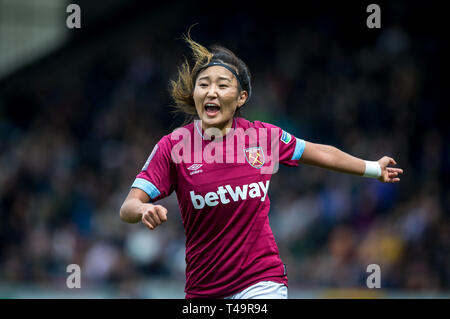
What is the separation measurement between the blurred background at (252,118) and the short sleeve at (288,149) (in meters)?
4.24

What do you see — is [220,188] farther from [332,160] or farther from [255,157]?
[332,160]

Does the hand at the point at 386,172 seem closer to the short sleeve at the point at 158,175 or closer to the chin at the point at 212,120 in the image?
the chin at the point at 212,120

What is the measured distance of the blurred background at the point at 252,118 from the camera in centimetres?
963

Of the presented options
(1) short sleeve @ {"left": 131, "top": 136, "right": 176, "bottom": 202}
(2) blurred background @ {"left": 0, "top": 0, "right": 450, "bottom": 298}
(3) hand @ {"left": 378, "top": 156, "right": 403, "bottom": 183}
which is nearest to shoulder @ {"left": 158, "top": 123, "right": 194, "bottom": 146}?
(1) short sleeve @ {"left": 131, "top": 136, "right": 176, "bottom": 202}

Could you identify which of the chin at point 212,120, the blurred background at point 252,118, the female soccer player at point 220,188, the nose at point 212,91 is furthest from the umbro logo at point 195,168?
the blurred background at point 252,118

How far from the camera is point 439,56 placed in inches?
453

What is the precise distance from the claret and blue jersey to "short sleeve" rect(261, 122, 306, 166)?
0.76 feet

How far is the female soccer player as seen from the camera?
4355mm

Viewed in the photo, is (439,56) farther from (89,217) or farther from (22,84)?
(22,84)

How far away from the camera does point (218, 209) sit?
4.37 meters

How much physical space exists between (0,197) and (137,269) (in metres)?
3.28

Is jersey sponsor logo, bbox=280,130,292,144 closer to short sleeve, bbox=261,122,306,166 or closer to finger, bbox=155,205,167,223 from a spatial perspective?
short sleeve, bbox=261,122,306,166

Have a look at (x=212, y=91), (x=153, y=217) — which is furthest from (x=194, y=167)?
(x=153, y=217)

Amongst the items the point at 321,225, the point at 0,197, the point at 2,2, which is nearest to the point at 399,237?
the point at 321,225
